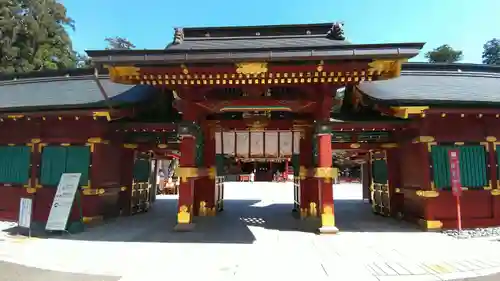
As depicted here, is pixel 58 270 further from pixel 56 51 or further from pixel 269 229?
pixel 56 51

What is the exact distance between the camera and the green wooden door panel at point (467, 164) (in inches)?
335

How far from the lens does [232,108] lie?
837 cm

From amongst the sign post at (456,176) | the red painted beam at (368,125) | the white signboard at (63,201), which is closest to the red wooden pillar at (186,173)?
the white signboard at (63,201)

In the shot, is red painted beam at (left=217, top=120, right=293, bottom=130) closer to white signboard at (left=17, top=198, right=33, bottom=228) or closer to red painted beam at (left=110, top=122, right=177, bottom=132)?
red painted beam at (left=110, top=122, right=177, bottom=132)

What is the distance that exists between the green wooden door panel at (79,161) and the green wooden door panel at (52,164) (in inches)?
6.4

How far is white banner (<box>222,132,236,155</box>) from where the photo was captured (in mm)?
11929

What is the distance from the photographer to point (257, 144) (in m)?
12.4

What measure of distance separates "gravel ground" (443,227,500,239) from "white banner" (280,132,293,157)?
5.93m

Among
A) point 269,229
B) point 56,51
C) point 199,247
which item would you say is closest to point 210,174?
point 269,229

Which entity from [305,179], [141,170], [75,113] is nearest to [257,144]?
[305,179]

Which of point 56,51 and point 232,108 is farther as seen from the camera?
point 56,51

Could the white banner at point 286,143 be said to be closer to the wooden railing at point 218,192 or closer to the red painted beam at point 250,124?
the red painted beam at point 250,124

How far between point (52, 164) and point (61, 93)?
8.68 feet

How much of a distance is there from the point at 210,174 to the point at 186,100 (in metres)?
3.35
